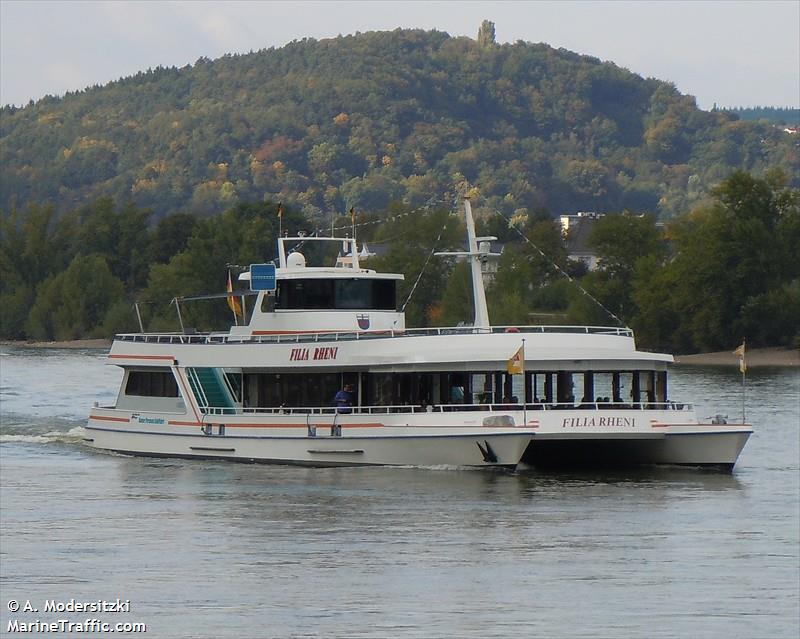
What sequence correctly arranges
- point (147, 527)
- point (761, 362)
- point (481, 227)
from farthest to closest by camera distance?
point (481, 227) → point (761, 362) → point (147, 527)

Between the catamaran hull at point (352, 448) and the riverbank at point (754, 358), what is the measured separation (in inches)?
2294

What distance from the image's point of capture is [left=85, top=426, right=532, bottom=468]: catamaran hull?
125 feet

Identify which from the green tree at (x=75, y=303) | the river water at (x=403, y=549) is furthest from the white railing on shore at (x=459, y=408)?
the green tree at (x=75, y=303)

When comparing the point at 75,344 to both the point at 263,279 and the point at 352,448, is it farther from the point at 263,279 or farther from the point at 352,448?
the point at 352,448

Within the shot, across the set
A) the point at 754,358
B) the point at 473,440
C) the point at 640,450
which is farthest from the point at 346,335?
the point at 754,358

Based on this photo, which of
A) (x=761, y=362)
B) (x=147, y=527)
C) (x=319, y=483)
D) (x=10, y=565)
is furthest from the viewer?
(x=761, y=362)

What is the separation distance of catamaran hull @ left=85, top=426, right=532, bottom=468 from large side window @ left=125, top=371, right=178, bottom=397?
3.50 feet

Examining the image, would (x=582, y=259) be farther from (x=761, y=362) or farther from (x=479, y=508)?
(x=479, y=508)

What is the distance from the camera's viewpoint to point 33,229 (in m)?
152

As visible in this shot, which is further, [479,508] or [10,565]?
[479,508]

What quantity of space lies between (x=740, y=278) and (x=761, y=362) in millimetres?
8953

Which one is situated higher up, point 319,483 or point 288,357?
point 288,357

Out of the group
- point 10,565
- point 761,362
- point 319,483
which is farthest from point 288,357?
point 761,362

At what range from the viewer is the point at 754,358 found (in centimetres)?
10056
